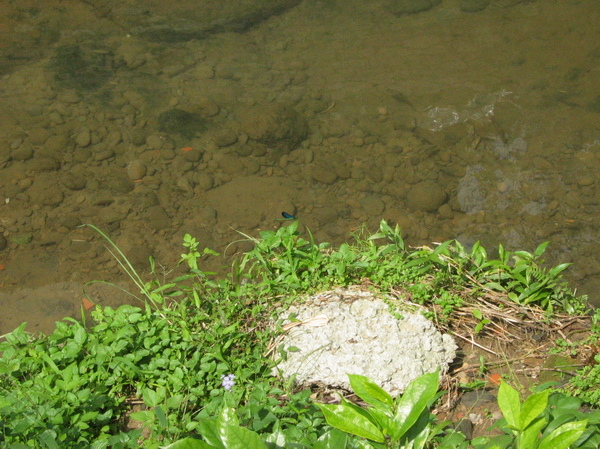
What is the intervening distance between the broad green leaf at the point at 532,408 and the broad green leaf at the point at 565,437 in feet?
0.22

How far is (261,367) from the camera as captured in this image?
2.33m

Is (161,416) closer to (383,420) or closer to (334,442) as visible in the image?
(334,442)

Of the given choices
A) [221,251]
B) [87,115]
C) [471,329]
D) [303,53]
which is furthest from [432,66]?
[471,329]

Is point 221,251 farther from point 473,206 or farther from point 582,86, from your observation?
point 582,86

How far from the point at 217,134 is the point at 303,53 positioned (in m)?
1.63

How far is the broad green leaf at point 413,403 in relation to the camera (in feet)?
3.69

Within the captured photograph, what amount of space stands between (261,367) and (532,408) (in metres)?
1.39

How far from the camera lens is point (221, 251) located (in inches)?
165

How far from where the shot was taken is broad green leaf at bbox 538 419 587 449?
3.42 feet

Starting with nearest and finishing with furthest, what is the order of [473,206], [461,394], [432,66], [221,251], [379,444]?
1. [379,444]
2. [461,394]
3. [221,251]
4. [473,206]
5. [432,66]

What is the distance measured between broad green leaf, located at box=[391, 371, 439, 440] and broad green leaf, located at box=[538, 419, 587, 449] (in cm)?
23

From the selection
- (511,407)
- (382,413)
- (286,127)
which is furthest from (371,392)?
(286,127)

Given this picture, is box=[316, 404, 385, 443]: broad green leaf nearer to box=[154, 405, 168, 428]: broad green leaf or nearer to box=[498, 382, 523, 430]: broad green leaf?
box=[498, 382, 523, 430]: broad green leaf

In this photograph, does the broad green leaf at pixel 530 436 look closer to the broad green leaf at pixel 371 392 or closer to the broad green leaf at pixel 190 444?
the broad green leaf at pixel 371 392
